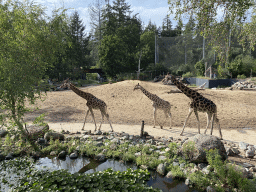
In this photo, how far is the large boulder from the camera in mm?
5715

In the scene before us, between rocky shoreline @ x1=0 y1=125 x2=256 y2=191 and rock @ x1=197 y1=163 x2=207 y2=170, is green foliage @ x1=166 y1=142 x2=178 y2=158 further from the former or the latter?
rock @ x1=197 y1=163 x2=207 y2=170

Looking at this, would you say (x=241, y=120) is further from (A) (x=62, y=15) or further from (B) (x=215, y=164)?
(A) (x=62, y=15)

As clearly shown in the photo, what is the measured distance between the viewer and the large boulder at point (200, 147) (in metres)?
5.71

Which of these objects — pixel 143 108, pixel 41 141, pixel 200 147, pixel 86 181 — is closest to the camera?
pixel 86 181

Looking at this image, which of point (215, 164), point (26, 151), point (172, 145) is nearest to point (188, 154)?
point (172, 145)

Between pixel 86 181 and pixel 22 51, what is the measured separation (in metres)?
4.30

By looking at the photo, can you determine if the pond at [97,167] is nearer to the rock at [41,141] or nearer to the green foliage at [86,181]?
the green foliage at [86,181]

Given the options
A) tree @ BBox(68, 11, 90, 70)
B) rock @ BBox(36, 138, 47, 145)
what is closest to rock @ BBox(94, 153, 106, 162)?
rock @ BBox(36, 138, 47, 145)

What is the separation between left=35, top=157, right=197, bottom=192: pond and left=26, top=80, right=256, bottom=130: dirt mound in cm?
464

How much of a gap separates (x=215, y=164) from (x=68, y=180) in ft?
12.4

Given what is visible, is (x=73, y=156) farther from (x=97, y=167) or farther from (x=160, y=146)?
(x=160, y=146)

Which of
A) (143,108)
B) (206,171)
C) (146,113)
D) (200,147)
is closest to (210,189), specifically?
(206,171)

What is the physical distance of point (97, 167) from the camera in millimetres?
6105

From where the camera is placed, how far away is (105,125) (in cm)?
1037
